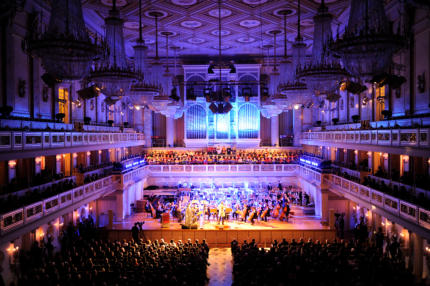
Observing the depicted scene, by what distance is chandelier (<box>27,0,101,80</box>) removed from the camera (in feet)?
28.7

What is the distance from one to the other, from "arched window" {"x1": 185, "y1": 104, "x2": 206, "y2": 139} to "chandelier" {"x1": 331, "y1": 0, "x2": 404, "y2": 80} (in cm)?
2511

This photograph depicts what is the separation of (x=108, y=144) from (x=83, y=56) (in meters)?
14.7

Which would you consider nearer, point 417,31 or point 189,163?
point 417,31

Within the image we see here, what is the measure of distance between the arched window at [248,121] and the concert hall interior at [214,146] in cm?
14

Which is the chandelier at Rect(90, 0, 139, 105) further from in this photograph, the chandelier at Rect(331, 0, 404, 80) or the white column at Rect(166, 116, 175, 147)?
the white column at Rect(166, 116, 175, 147)

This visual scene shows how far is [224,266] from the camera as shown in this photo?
1695cm

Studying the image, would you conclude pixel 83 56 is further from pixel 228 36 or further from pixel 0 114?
pixel 228 36

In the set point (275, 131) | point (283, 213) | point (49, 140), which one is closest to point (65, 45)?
point (49, 140)

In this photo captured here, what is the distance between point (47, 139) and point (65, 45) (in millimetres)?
7703

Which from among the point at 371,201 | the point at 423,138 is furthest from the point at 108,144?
the point at 423,138

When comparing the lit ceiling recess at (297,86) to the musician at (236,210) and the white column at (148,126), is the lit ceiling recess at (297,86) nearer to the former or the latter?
the musician at (236,210)

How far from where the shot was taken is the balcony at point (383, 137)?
42.3 feet

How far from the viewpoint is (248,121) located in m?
33.8

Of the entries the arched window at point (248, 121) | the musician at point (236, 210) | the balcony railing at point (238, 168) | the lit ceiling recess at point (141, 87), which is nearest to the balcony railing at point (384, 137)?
the balcony railing at point (238, 168)
